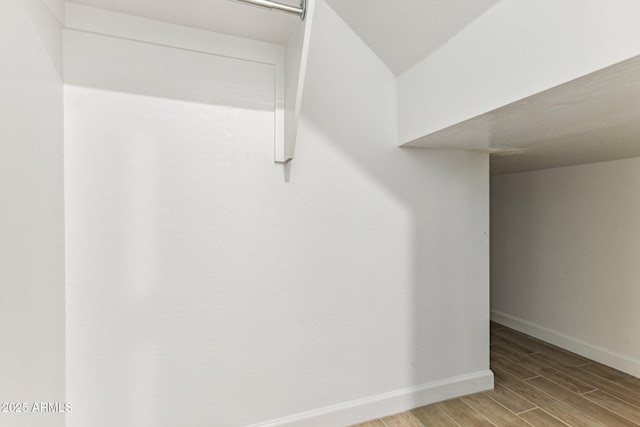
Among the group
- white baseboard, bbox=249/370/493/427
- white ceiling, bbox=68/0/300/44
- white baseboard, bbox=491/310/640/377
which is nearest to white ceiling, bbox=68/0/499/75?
white ceiling, bbox=68/0/300/44

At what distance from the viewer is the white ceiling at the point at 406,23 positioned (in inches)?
49.2

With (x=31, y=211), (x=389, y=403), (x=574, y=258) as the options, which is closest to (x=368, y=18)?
(x=31, y=211)

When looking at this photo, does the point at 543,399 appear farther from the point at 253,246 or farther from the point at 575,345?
the point at 253,246

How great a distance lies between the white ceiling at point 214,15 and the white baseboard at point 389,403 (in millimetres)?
1736

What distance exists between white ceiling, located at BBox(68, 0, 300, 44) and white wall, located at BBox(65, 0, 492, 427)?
0.12 meters

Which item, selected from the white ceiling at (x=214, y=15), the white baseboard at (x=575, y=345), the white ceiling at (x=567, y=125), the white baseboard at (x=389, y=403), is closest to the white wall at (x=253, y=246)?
the white baseboard at (x=389, y=403)

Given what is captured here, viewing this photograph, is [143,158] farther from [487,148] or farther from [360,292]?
[487,148]

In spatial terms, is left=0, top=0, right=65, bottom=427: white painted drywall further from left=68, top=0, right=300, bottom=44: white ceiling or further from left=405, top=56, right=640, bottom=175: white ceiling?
left=405, top=56, right=640, bottom=175: white ceiling

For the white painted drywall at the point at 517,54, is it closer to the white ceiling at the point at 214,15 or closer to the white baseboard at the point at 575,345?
the white ceiling at the point at 214,15

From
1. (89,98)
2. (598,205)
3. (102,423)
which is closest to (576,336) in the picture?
(598,205)

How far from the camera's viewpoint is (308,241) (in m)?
1.57

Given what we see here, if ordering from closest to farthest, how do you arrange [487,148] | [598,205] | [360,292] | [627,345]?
[360,292]
[487,148]
[627,345]
[598,205]

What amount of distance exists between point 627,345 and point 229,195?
2.87 meters

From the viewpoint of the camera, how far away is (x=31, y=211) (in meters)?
0.97
